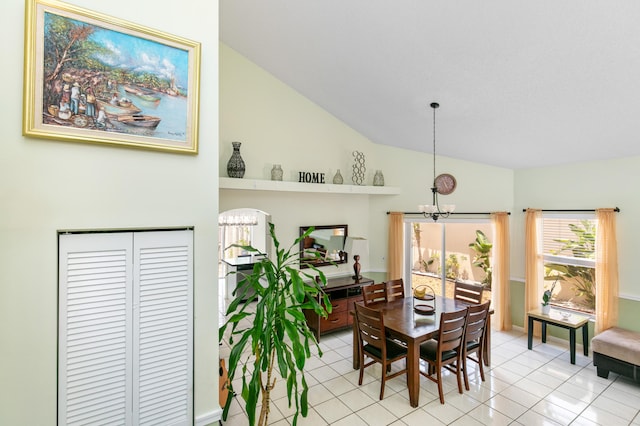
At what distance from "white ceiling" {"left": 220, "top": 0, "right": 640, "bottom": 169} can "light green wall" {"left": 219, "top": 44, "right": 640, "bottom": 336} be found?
0.30 meters

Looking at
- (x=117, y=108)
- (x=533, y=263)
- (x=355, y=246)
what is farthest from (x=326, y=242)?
→ (x=117, y=108)

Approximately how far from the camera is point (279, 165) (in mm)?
4703

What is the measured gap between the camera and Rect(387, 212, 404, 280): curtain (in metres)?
5.73

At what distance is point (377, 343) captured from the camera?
3350 millimetres

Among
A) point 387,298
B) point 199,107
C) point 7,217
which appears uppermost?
point 199,107

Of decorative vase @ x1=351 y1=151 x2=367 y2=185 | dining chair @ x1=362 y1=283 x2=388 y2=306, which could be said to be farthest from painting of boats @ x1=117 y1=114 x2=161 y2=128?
decorative vase @ x1=351 y1=151 x2=367 y2=185

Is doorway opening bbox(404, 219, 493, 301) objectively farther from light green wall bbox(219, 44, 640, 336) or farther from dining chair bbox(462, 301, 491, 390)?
dining chair bbox(462, 301, 491, 390)

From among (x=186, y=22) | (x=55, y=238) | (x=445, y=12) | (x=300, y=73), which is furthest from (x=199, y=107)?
(x=300, y=73)

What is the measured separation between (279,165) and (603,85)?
379cm

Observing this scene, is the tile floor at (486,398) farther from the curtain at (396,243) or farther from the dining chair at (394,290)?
the curtain at (396,243)

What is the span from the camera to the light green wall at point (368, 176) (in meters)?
4.23

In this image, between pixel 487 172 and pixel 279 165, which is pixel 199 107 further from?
pixel 487 172

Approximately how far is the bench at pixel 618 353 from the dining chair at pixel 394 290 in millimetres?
2424

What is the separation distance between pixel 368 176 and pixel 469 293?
2.63m
